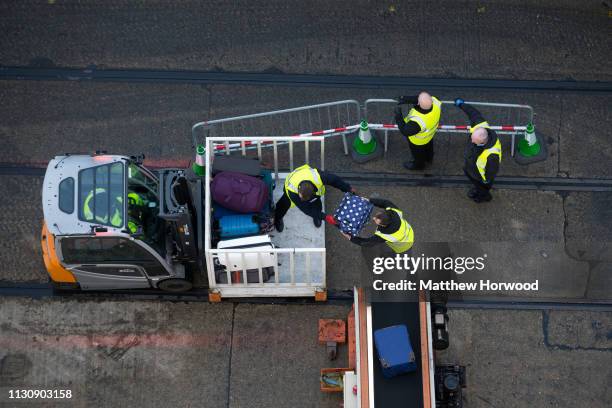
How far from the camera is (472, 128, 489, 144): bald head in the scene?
38.6 ft

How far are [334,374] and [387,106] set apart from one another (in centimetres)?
482

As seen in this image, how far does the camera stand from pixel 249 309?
1239cm

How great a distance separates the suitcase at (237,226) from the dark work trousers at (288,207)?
0.51 meters

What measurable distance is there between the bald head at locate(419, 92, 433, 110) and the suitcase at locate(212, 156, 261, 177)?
8.54ft

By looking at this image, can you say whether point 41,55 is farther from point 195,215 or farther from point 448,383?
point 448,383

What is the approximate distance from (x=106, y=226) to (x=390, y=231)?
12.8ft

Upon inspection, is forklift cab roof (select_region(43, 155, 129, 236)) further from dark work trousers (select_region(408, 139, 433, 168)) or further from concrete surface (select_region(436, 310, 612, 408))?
concrete surface (select_region(436, 310, 612, 408))

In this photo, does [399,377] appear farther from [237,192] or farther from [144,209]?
[144,209]

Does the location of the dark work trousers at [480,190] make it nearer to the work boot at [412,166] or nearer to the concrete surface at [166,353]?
the work boot at [412,166]

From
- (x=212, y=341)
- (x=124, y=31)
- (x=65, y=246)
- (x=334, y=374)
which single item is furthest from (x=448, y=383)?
(x=124, y=31)

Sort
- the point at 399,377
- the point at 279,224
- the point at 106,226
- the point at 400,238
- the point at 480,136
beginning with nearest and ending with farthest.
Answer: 1. the point at 399,377
2. the point at 106,226
3. the point at 400,238
4. the point at 480,136
5. the point at 279,224

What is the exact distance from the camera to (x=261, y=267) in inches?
459

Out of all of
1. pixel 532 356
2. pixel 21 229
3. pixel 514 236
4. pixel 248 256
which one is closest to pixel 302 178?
pixel 248 256

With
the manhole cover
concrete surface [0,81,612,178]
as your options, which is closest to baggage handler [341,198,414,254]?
concrete surface [0,81,612,178]
